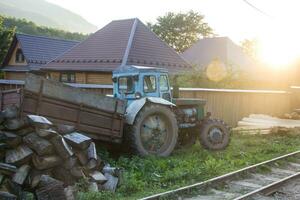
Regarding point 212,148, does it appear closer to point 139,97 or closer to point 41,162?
point 139,97

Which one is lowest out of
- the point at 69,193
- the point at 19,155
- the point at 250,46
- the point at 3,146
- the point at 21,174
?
the point at 69,193

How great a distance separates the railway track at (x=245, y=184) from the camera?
784 centimetres

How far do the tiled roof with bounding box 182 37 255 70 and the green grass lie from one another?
2872 centimetres

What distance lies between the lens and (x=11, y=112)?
26.5 ft

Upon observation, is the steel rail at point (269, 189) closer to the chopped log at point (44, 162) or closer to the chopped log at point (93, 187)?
the chopped log at point (93, 187)

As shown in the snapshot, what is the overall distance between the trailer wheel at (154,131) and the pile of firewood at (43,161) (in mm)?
2173

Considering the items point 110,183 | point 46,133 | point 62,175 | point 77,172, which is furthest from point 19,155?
point 110,183

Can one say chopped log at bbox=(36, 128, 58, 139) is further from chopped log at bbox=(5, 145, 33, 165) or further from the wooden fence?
the wooden fence

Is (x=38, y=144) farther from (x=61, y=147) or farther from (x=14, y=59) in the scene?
(x=14, y=59)

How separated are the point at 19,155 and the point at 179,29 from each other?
63705mm

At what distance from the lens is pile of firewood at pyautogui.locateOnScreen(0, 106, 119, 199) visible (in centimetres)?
674

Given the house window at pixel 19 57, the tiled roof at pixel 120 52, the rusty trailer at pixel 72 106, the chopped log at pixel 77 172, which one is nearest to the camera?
the chopped log at pixel 77 172

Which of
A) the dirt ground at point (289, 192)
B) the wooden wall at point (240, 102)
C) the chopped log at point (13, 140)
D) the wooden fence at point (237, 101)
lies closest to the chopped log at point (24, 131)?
Result: the chopped log at point (13, 140)

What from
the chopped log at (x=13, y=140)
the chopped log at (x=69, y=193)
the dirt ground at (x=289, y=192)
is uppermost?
the chopped log at (x=13, y=140)
